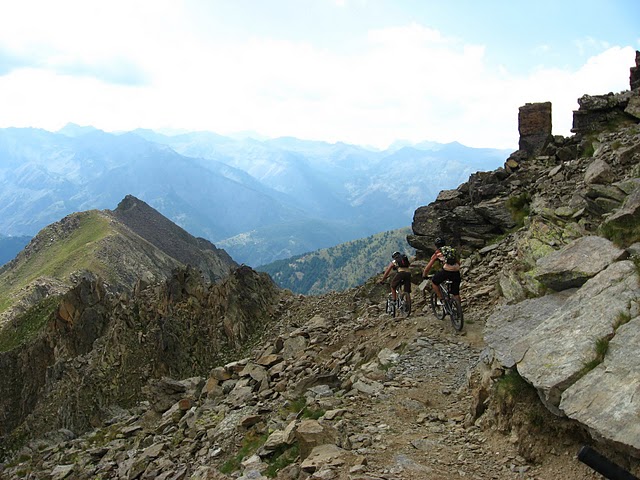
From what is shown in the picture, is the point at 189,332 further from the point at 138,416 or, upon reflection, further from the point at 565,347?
the point at 565,347

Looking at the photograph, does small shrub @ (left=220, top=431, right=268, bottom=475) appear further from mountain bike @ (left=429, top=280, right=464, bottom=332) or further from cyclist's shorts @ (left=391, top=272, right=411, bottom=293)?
cyclist's shorts @ (left=391, top=272, right=411, bottom=293)

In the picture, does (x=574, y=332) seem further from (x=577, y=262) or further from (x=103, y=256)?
(x=103, y=256)

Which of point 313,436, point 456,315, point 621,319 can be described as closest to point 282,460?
point 313,436

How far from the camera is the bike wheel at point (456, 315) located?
1692 cm

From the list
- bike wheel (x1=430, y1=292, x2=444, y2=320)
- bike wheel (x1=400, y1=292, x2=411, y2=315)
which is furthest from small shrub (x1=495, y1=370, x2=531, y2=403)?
bike wheel (x1=400, y1=292, x2=411, y2=315)

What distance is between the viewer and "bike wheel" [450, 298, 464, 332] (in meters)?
16.9

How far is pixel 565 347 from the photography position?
947cm

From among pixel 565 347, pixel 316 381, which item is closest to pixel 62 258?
pixel 316 381

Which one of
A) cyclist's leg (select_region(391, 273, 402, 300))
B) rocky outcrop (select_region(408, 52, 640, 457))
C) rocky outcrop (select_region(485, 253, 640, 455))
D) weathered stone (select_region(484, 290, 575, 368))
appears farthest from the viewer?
cyclist's leg (select_region(391, 273, 402, 300))

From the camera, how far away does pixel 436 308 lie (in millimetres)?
18812

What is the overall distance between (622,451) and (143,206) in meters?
175

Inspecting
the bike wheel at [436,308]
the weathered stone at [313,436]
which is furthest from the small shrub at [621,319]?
the bike wheel at [436,308]

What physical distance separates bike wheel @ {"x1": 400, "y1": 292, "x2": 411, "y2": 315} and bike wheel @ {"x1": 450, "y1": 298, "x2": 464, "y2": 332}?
299 cm

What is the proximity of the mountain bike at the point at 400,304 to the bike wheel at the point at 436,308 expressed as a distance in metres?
1.26
